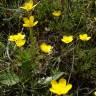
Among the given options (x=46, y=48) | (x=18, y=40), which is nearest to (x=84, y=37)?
(x=46, y=48)

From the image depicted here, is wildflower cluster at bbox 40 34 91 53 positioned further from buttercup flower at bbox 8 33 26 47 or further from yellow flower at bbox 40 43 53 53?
buttercup flower at bbox 8 33 26 47

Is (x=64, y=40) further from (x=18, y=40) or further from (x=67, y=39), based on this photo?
(x=18, y=40)

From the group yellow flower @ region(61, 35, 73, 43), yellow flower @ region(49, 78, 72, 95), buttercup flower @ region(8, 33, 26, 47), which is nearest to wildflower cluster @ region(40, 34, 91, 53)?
yellow flower @ region(61, 35, 73, 43)

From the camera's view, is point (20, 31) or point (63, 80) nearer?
point (63, 80)

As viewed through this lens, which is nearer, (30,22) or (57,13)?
(30,22)

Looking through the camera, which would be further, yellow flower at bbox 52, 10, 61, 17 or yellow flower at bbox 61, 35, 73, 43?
yellow flower at bbox 52, 10, 61, 17

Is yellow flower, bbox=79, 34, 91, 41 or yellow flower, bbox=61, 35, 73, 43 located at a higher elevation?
yellow flower, bbox=79, 34, 91, 41

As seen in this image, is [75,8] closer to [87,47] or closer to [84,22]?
[84,22]

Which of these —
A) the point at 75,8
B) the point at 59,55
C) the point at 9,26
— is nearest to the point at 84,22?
the point at 75,8

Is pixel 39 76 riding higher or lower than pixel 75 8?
lower
